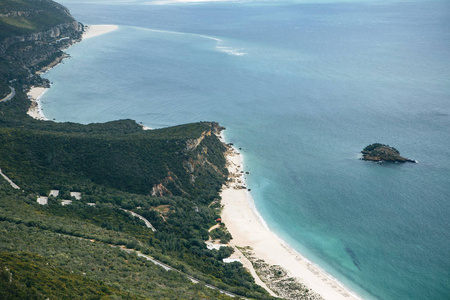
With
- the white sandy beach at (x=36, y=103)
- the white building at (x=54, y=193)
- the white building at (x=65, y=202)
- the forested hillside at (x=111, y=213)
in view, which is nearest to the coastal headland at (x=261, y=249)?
the forested hillside at (x=111, y=213)

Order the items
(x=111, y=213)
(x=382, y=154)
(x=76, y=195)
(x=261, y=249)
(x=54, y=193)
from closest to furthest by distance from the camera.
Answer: (x=111, y=213) → (x=261, y=249) → (x=54, y=193) → (x=76, y=195) → (x=382, y=154)

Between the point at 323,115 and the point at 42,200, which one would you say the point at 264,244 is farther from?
the point at 323,115

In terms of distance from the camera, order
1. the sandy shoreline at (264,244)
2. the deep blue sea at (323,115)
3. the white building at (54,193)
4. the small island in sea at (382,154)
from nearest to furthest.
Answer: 1. the sandy shoreline at (264,244)
2. the white building at (54,193)
3. the deep blue sea at (323,115)
4. the small island in sea at (382,154)

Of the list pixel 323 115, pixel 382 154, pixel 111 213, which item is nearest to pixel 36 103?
pixel 111 213

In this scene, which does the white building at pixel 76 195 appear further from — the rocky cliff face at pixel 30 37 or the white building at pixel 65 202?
the rocky cliff face at pixel 30 37

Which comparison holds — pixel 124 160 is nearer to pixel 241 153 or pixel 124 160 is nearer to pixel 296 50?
pixel 241 153

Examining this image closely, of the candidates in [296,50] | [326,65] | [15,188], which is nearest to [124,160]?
[15,188]

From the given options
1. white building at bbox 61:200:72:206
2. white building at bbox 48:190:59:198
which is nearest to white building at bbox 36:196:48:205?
white building at bbox 48:190:59:198
